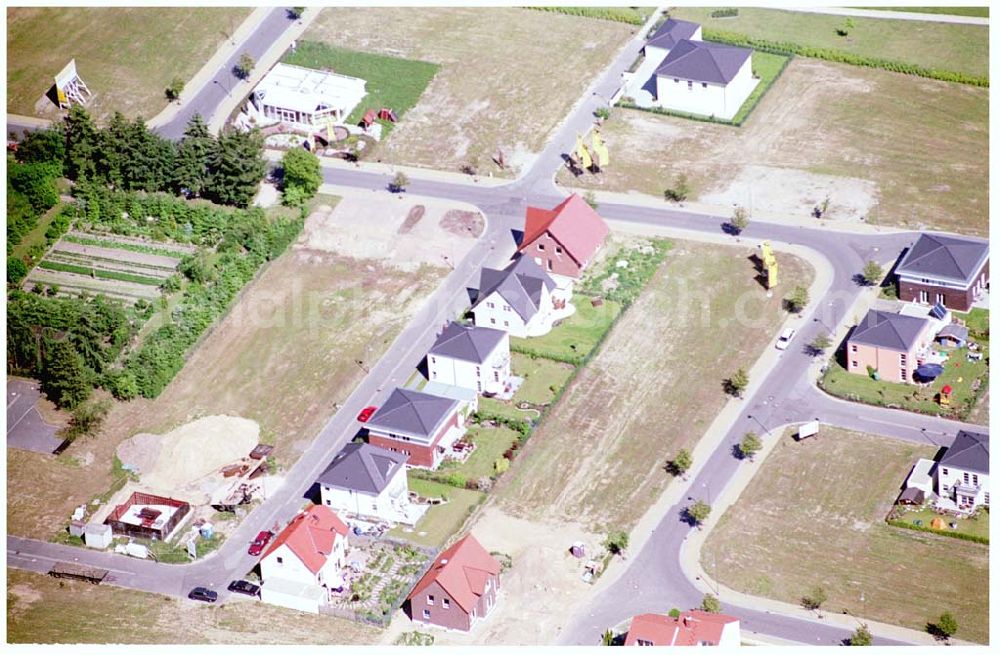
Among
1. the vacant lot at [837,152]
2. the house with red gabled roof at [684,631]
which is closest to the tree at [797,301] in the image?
the vacant lot at [837,152]

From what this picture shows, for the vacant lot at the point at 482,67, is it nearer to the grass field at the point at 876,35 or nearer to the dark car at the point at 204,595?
the grass field at the point at 876,35

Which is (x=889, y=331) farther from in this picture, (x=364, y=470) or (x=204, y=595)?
(x=204, y=595)

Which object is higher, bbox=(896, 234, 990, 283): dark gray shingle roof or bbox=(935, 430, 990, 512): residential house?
bbox=(896, 234, 990, 283): dark gray shingle roof

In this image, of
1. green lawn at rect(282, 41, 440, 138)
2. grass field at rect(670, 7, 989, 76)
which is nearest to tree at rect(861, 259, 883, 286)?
grass field at rect(670, 7, 989, 76)

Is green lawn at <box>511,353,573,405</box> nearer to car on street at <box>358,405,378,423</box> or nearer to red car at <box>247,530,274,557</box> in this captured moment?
car on street at <box>358,405,378,423</box>

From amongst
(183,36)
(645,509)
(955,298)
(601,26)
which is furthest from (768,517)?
(183,36)

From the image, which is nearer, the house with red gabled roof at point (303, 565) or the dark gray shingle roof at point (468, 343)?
the house with red gabled roof at point (303, 565)
